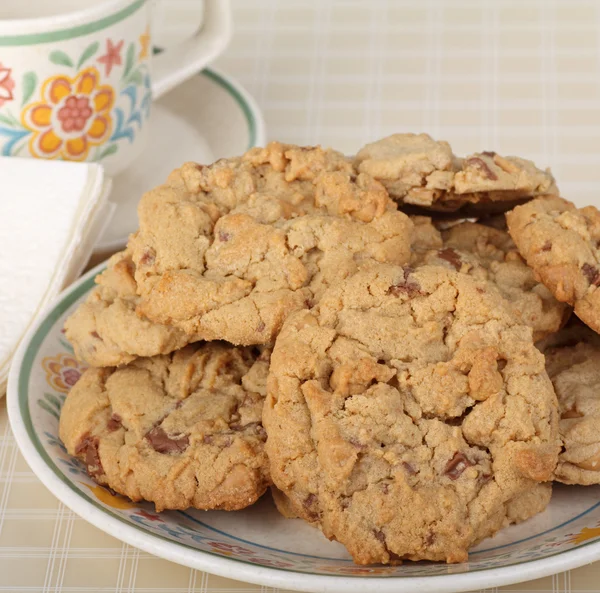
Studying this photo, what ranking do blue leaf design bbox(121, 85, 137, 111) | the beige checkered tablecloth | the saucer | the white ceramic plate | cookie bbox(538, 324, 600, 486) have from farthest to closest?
the beige checkered tablecloth → the saucer → blue leaf design bbox(121, 85, 137, 111) → cookie bbox(538, 324, 600, 486) → the white ceramic plate

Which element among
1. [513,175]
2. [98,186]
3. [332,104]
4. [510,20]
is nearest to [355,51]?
[332,104]

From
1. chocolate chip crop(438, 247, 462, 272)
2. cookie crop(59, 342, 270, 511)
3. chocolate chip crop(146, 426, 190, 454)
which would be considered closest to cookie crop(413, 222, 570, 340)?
chocolate chip crop(438, 247, 462, 272)

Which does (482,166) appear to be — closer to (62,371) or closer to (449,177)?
(449,177)

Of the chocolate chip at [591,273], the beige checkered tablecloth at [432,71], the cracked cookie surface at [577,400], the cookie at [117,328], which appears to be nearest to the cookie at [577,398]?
the cracked cookie surface at [577,400]

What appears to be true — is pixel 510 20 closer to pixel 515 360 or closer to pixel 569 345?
pixel 569 345

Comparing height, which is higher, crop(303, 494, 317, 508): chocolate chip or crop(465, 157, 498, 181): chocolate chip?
crop(465, 157, 498, 181): chocolate chip

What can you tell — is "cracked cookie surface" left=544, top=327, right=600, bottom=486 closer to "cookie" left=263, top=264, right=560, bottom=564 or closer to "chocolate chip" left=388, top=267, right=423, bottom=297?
"cookie" left=263, top=264, right=560, bottom=564

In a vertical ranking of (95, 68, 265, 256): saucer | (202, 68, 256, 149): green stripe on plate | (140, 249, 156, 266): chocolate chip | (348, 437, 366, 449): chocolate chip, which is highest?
(140, 249, 156, 266): chocolate chip

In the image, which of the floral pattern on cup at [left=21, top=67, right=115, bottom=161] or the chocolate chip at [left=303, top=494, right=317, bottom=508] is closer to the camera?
the chocolate chip at [left=303, top=494, right=317, bottom=508]

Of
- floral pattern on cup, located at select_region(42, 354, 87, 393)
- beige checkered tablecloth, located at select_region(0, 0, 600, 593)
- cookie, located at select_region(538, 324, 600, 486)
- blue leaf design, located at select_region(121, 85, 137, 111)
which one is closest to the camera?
cookie, located at select_region(538, 324, 600, 486)
